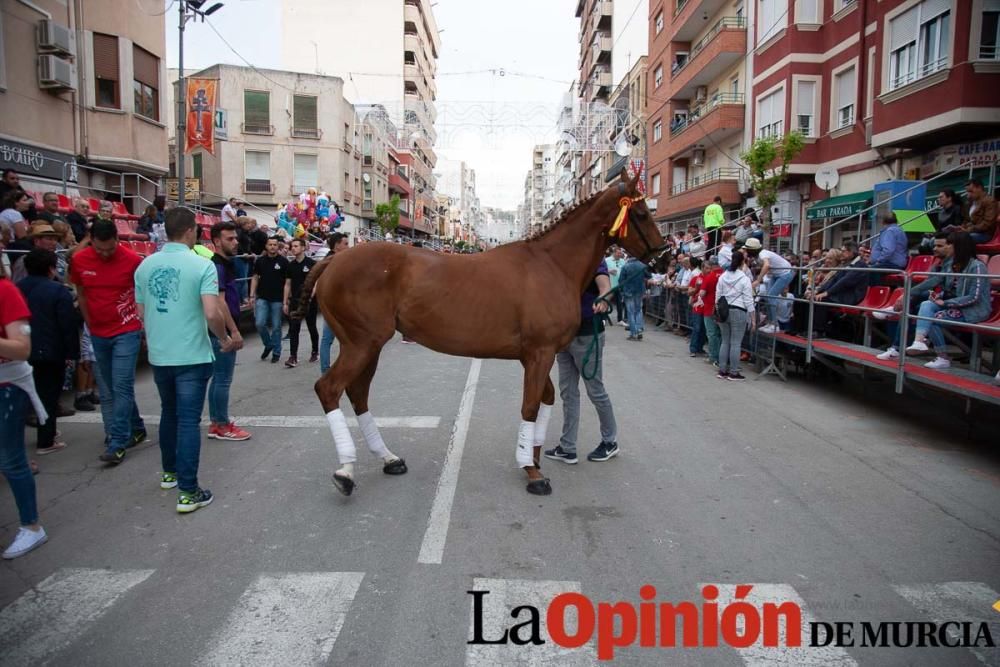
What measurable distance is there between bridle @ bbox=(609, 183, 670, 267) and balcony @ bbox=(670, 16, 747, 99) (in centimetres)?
2371

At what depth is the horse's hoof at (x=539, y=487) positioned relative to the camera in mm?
4805

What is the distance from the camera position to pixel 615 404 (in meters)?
7.93

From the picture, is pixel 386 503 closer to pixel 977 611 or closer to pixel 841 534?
pixel 841 534

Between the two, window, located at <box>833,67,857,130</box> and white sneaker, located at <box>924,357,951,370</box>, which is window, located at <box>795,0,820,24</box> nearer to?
window, located at <box>833,67,857,130</box>

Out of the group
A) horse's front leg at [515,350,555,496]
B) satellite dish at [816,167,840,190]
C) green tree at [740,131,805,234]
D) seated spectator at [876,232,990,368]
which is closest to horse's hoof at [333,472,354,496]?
horse's front leg at [515,350,555,496]

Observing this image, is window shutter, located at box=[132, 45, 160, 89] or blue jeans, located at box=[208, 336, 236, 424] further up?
window shutter, located at box=[132, 45, 160, 89]

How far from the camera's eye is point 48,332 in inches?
219

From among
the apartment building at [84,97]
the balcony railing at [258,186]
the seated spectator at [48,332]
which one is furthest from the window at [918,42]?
the balcony railing at [258,186]

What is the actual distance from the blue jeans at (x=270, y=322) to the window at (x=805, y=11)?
19741 millimetres

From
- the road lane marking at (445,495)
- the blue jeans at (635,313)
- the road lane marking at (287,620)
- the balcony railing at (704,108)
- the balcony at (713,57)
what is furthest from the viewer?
the balcony railing at (704,108)

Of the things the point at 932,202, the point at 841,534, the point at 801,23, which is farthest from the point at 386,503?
the point at 801,23

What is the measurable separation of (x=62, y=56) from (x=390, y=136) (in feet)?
136

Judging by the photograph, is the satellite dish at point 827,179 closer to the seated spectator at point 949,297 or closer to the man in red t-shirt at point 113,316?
the seated spectator at point 949,297

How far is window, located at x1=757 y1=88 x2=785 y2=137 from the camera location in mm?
21812
